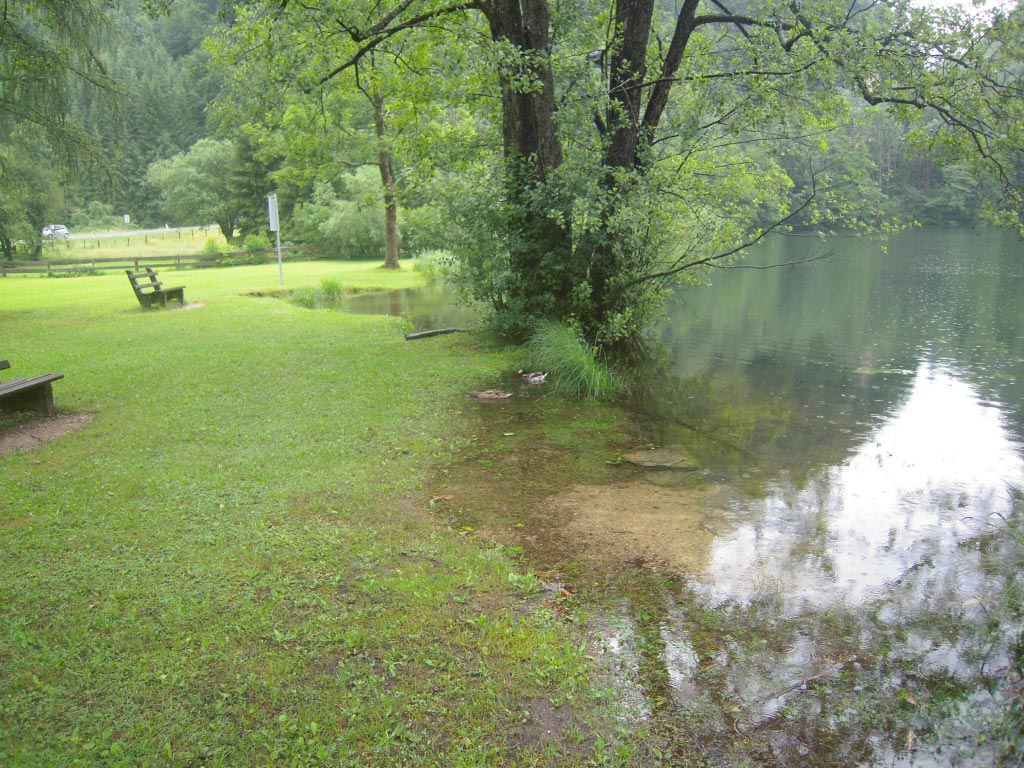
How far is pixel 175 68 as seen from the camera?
70.0m

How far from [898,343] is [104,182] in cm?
1654

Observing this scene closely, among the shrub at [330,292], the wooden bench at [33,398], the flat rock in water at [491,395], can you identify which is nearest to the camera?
the wooden bench at [33,398]

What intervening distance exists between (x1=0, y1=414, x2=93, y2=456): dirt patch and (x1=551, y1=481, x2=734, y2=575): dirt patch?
4901 millimetres

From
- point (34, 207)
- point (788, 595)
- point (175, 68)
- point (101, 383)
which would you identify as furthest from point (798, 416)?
point (175, 68)

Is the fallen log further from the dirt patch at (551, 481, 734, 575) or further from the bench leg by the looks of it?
the dirt patch at (551, 481, 734, 575)

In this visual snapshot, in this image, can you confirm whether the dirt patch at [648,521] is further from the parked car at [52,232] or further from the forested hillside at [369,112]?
the parked car at [52,232]

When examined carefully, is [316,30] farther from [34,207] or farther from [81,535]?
[34,207]

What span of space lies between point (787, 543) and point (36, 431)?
694 centimetres

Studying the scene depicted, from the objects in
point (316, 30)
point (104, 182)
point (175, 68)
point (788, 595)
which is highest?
point (175, 68)

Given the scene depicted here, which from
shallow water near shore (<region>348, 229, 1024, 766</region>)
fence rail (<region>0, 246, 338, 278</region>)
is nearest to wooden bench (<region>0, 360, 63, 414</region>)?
shallow water near shore (<region>348, 229, 1024, 766</region>)

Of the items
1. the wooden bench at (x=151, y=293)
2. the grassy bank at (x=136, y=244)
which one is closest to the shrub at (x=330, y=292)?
the wooden bench at (x=151, y=293)

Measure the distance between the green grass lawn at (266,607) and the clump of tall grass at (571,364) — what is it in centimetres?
204

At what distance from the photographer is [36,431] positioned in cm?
737

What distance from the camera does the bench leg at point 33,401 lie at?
780 centimetres
